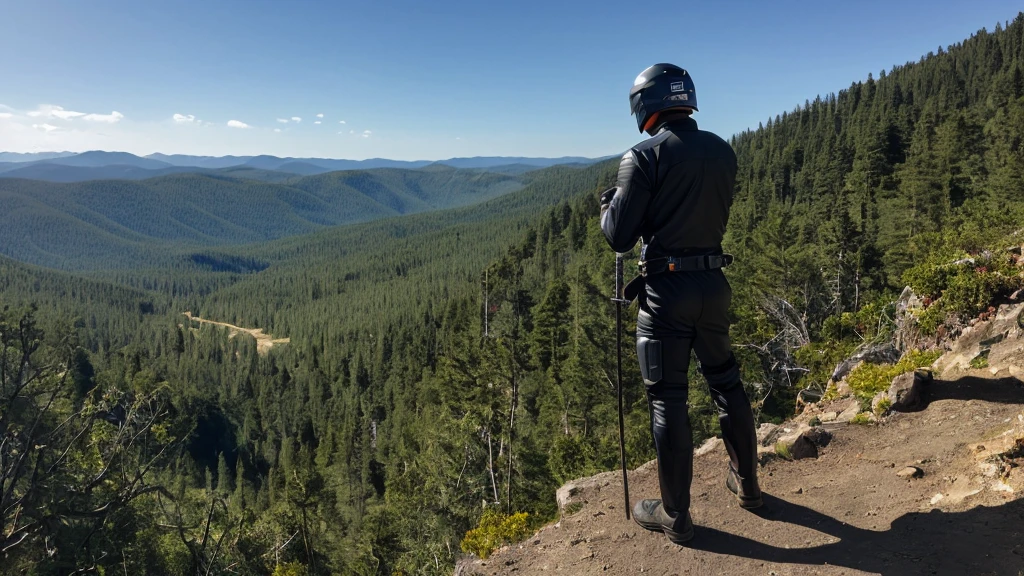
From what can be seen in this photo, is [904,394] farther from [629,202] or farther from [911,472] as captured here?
[629,202]

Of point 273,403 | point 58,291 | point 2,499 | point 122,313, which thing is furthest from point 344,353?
point 58,291

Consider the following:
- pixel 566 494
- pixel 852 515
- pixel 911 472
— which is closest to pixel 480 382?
pixel 566 494

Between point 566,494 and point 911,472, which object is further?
point 566,494

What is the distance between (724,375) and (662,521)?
1443mm

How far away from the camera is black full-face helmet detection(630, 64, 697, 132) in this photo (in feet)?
14.0

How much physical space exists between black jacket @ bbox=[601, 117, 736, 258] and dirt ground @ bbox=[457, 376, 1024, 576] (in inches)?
100

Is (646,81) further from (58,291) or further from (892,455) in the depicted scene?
(58,291)

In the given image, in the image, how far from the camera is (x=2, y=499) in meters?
5.39

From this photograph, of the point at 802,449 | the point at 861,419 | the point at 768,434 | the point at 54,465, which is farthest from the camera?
the point at 768,434

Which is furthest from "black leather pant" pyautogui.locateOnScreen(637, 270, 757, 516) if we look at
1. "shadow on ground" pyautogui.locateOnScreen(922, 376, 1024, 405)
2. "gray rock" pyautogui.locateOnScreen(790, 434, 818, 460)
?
"shadow on ground" pyautogui.locateOnScreen(922, 376, 1024, 405)

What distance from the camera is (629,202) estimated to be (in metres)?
4.15

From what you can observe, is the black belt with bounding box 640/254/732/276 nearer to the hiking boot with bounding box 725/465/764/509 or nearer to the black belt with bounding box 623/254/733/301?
the black belt with bounding box 623/254/733/301

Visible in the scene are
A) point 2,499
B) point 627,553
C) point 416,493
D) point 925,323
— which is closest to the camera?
point 627,553

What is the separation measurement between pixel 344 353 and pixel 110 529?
95.2 meters
